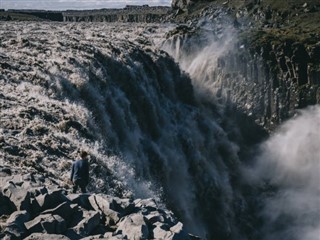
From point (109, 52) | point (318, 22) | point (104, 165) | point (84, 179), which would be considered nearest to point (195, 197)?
point (109, 52)

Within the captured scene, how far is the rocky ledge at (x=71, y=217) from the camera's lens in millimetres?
15975

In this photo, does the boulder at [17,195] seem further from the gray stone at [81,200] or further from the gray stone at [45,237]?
the gray stone at [81,200]

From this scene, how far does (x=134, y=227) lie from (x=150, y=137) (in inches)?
1077

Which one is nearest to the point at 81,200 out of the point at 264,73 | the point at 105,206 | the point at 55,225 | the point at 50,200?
the point at 105,206

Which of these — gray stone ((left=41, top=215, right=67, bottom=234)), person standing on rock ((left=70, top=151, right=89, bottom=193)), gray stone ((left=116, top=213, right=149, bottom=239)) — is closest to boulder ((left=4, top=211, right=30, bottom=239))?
gray stone ((left=41, top=215, right=67, bottom=234))

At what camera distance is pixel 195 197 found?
47.2 metres

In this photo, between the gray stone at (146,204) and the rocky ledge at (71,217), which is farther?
the gray stone at (146,204)

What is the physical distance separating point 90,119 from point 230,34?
214 ft

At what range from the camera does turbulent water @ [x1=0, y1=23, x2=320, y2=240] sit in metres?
28.0

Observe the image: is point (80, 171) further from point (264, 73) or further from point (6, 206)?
point (264, 73)

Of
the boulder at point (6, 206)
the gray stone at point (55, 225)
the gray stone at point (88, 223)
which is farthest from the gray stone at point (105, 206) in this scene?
the boulder at point (6, 206)

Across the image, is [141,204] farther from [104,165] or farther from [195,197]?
[195,197]

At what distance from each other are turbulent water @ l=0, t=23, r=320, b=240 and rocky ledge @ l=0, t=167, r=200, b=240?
195 inches

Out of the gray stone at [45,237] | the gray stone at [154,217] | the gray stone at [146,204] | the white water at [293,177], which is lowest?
the white water at [293,177]
